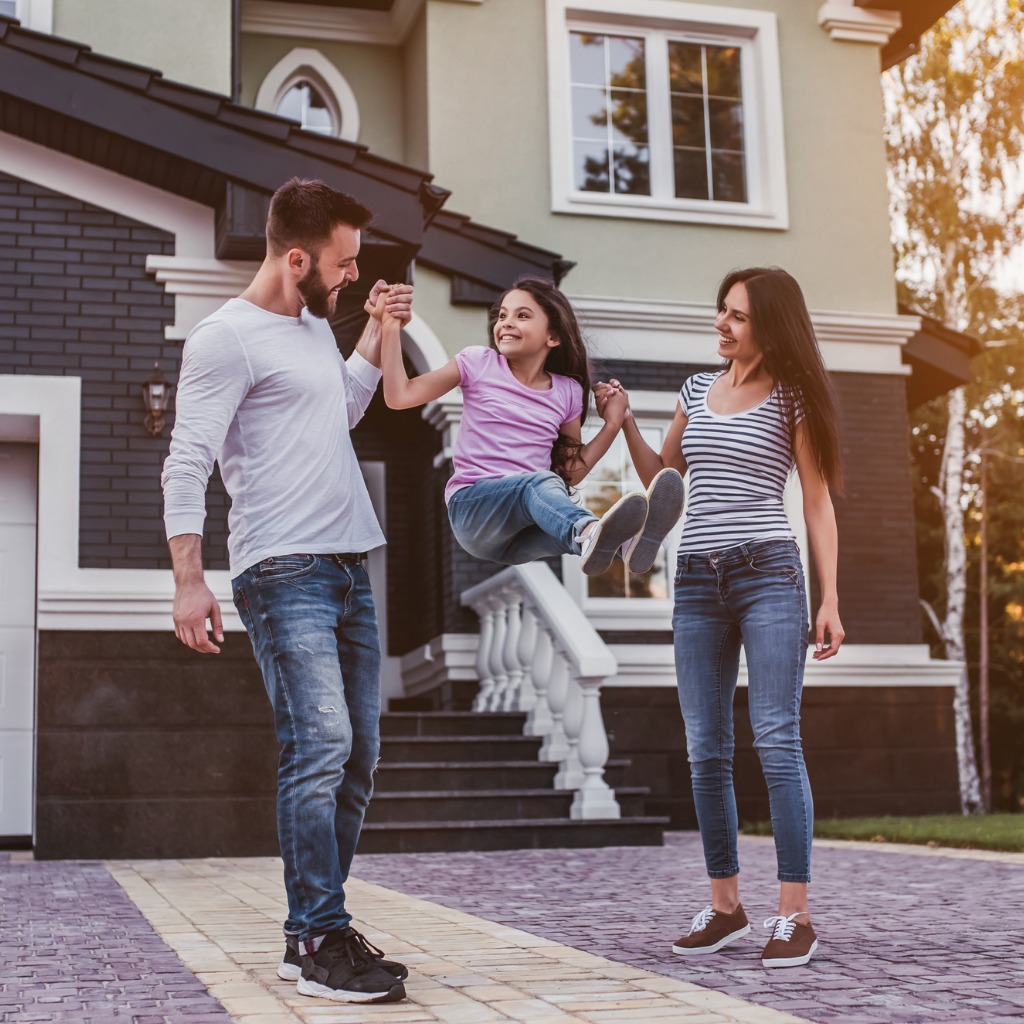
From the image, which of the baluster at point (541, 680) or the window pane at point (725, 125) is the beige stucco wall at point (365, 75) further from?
the baluster at point (541, 680)

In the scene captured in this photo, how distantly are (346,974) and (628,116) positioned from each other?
9845 mm

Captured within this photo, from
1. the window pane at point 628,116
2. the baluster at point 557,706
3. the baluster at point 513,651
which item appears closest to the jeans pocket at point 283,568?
the baluster at point 557,706

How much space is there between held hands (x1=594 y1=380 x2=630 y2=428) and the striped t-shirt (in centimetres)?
24

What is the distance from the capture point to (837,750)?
11.0m

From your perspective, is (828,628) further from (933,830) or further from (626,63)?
(626,63)

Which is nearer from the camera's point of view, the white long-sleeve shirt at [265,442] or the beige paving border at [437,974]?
the beige paving border at [437,974]

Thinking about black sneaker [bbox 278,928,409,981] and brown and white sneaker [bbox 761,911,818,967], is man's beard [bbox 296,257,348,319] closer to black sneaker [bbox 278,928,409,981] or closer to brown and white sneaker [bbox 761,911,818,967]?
black sneaker [bbox 278,928,409,981]

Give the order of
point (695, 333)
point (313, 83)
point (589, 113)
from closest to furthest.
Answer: point (695, 333) < point (589, 113) < point (313, 83)

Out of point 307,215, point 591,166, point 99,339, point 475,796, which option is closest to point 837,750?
point 475,796

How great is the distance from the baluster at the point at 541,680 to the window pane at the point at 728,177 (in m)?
4.66

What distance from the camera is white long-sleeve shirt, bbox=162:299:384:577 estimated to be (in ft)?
11.7

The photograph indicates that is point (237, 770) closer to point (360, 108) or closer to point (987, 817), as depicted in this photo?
point (987, 817)

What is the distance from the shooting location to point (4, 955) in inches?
164

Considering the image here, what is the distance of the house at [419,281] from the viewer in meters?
7.86
